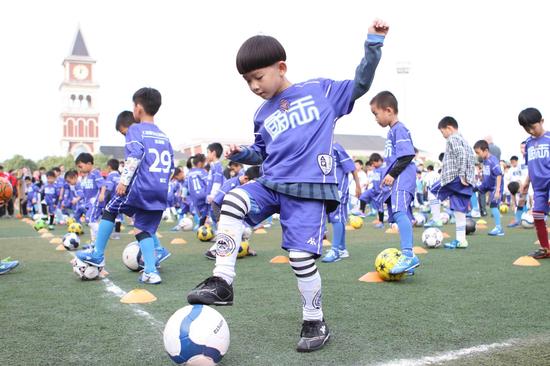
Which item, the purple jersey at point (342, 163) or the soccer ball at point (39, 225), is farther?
the soccer ball at point (39, 225)

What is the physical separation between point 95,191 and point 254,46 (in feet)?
31.4

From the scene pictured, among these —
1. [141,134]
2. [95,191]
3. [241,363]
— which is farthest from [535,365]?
[95,191]

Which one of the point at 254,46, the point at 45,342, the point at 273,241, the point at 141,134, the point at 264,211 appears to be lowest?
the point at 273,241

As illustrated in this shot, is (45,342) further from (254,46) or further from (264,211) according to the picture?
(254,46)

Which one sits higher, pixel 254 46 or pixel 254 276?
pixel 254 46

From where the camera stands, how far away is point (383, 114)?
652 cm

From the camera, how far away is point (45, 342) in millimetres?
3602

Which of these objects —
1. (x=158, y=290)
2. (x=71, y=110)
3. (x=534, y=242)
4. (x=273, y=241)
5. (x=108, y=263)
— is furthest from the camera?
(x=71, y=110)

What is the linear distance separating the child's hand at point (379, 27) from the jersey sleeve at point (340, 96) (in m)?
0.44

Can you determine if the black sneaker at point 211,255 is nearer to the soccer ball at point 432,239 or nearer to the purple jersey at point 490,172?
the soccer ball at point 432,239

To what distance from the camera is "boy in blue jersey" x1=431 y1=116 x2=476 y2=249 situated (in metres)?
9.09

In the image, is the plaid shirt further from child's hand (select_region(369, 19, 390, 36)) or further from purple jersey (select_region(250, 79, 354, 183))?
child's hand (select_region(369, 19, 390, 36))

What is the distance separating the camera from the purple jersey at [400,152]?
20.8 ft

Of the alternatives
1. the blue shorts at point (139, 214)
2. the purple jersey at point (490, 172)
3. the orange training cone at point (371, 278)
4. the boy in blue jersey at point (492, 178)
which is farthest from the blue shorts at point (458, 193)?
the blue shorts at point (139, 214)
